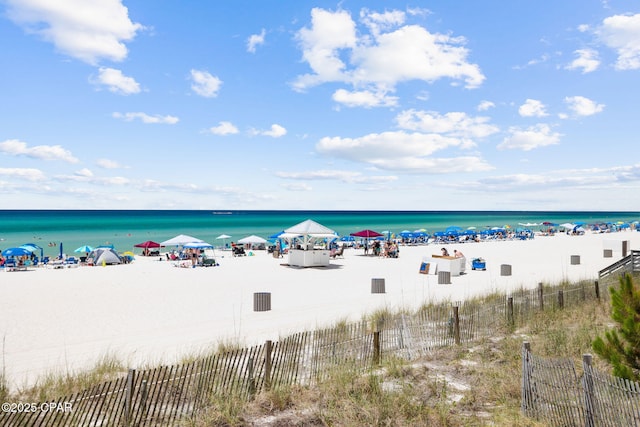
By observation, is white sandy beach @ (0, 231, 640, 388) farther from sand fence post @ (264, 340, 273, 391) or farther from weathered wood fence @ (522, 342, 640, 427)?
weathered wood fence @ (522, 342, 640, 427)

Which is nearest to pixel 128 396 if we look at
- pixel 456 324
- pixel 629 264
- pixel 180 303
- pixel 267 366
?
pixel 267 366

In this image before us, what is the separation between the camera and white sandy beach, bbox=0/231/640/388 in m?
9.12

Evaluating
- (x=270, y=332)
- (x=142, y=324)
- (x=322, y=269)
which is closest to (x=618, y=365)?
(x=270, y=332)

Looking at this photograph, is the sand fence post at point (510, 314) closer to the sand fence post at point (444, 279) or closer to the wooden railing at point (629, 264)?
the sand fence post at point (444, 279)

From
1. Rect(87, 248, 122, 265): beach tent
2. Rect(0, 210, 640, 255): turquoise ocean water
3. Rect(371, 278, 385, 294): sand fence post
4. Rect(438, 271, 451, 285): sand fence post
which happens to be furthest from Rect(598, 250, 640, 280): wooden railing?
Rect(0, 210, 640, 255): turquoise ocean water

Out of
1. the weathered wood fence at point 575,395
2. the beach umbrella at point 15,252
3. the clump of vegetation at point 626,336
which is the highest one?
the clump of vegetation at point 626,336

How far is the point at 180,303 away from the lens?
14.5m

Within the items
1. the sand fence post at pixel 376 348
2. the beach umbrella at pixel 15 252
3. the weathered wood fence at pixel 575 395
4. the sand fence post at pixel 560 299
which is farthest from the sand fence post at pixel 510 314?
the beach umbrella at pixel 15 252

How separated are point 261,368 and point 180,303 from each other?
29.1ft

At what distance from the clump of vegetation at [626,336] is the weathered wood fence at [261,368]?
363 cm

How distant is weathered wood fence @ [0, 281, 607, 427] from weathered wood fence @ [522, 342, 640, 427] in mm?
2675

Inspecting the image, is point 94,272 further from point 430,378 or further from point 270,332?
point 430,378

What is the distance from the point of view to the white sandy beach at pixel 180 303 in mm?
9117

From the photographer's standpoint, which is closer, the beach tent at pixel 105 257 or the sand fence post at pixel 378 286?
the sand fence post at pixel 378 286
